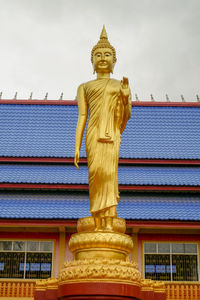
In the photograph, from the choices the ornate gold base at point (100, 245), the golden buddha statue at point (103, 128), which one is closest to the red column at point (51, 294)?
the ornate gold base at point (100, 245)

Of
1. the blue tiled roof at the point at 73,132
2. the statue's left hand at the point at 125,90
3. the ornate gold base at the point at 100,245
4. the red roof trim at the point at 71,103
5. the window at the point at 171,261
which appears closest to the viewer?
the ornate gold base at the point at 100,245

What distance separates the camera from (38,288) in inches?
254

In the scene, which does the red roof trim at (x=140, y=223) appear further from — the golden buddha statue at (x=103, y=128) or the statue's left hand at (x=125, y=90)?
the statue's left hand at (x=125, y=90)

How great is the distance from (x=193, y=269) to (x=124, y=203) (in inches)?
117

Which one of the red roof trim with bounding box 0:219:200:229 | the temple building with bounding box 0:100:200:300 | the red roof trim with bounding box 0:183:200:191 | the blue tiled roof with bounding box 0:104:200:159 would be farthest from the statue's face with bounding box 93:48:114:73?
the blue tiled roof with bounding box 0:104:200:159

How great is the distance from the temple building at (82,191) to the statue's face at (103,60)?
6.90 m

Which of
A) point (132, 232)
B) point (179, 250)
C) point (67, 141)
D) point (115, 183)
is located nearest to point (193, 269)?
point (179, 250)

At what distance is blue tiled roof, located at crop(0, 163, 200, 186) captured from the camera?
15.7 meters

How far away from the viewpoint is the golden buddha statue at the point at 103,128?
6812 mm

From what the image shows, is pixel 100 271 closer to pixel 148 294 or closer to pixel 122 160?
pixel 148 294

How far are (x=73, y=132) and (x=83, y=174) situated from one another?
262 cm

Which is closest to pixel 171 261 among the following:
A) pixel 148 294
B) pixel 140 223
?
pixel 140 223

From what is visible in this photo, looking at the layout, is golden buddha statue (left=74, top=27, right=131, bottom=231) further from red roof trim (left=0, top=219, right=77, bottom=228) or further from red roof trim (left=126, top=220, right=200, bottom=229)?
red roof trim (left=126, top=220, right=200, bottom=229)

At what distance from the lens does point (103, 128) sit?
23.4 ft
